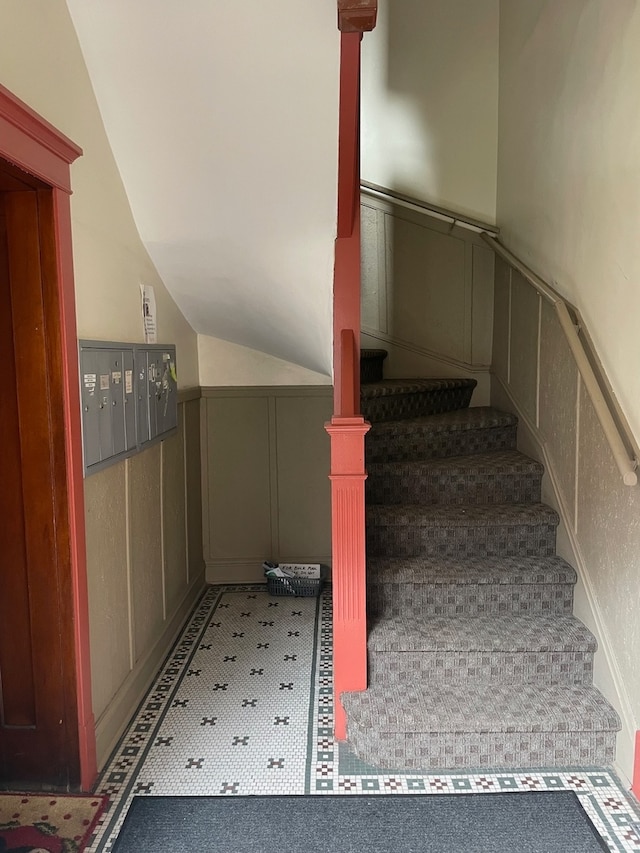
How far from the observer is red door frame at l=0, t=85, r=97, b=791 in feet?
5.38

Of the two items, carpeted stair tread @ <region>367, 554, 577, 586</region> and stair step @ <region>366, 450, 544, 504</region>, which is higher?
stair step @ <region>366, 450, 544, 504</region>

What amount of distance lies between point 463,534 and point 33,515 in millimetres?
1625

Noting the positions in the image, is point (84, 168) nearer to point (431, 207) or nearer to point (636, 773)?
point (431, 207)

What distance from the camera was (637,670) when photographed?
194cm

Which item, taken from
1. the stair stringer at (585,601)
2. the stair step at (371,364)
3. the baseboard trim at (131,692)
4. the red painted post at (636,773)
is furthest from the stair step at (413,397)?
the red painted post at (636,773)

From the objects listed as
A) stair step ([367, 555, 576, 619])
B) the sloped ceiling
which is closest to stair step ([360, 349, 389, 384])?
the sloped ceiling

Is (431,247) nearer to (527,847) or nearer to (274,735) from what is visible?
(274,735)

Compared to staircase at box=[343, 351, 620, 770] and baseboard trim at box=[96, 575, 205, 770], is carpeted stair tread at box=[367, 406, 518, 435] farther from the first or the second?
baseboard trim at box=[96, 575, 205, 770]

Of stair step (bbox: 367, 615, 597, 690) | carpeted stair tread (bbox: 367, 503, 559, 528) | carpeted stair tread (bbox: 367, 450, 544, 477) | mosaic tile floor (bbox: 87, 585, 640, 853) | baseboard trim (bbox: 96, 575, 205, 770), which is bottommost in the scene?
mosaic tile floor (bbox: 87, 585, 640, 853)

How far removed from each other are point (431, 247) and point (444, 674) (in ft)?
8.37

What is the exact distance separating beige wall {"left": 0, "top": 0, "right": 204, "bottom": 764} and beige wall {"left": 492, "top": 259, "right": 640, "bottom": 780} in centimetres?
172

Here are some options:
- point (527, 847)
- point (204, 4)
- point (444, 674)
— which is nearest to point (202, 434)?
point (444, 674)

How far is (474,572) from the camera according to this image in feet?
8.05

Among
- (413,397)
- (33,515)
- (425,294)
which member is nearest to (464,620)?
(413,397)
